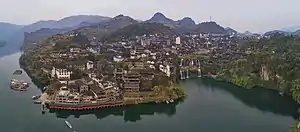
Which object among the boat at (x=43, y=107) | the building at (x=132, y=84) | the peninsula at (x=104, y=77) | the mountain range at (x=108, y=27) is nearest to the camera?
the boat at (x=43, y=107)

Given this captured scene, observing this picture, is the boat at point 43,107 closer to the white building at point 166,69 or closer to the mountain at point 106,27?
the white building at point 166,69

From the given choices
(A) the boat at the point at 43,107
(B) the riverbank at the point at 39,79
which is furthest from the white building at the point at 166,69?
(A) the boat at the point at 43,107

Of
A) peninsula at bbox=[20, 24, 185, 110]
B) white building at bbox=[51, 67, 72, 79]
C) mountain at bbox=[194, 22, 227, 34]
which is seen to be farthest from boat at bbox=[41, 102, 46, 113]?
mountain at bbox=[194, 22, 227, 34]

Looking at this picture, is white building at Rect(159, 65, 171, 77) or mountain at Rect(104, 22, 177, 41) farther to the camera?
mountain at Rect(104, 22, 177, 41)

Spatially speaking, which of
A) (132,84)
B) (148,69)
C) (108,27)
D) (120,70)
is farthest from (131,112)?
(108,27)

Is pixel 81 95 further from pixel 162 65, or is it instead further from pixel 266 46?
pixel 266 46

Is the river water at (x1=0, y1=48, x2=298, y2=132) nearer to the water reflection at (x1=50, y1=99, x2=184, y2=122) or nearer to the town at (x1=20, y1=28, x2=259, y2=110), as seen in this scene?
the water reflection at (x1=50, y1=99, x2=184, y2=122)

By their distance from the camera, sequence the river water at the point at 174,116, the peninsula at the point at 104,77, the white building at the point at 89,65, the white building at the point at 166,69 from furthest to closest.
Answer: the white building at the point at 89,65
the white building at the point at 166,69
the peninsula at the point at 104,77
the river water at the point at 174,116

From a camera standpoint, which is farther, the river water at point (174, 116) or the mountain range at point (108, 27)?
the mountain range at point (108, 27)
